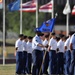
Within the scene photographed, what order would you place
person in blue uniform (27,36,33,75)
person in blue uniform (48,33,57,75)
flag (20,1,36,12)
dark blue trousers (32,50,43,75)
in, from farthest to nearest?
flag (20,1,36,12) → person in blue uniform (27,36,33,75) → person in blue uniform (48,33,57,75) → dark blue trousers (32,50,43,75)

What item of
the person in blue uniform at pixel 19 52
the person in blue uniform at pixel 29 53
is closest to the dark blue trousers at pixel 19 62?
the person in blue uniform at pixel 19 52

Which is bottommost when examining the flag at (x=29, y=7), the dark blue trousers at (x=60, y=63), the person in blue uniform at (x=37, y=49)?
the dark blue trousers at (x=60, y=63)

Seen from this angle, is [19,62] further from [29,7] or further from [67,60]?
[29,7]

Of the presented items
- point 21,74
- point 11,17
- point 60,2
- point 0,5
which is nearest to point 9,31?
point 11,17

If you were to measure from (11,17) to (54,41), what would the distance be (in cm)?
3708

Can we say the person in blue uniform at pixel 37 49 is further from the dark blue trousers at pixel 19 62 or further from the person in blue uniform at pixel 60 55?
the dark blue trousers at pixel 19 62

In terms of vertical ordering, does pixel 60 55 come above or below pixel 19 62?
above

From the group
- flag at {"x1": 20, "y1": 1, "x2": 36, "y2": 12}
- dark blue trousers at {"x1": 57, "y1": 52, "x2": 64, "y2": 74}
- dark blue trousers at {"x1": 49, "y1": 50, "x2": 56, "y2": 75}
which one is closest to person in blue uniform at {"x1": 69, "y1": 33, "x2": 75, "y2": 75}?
dark blue trousers at {"x1": 49, "y1": 50, "x2": 56, "y2": 75}

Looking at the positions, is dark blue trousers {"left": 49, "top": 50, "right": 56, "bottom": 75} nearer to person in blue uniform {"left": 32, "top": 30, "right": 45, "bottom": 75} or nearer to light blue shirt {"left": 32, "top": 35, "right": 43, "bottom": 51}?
person in blue uniform {"left": 32, "top": 30, "right": 45, "bottom": 75}

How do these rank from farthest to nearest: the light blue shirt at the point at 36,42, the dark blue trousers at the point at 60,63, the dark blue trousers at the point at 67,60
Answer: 1. the dark blue trousers at the point at 60,63
2. the dark blue trousers at the point at 67,60
3. the light blue shirt at the point at 36,42

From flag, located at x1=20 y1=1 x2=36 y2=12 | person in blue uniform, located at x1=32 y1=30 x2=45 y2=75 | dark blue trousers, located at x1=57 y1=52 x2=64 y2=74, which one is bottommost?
dark blue trousers, located at x1=57 y1=52 x2=64 y2=74

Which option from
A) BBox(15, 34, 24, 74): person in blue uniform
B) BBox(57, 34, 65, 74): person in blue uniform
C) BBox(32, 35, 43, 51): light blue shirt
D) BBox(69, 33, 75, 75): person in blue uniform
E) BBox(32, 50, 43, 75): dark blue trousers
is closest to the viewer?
BBox(69, 33, 75, 75): person in blue uniform

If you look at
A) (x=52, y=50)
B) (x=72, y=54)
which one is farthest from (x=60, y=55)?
(x=72, y=54)

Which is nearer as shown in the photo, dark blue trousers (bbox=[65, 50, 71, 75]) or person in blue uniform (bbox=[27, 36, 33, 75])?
dark blue trousers (bbox=[65, 50, 71, 75])
